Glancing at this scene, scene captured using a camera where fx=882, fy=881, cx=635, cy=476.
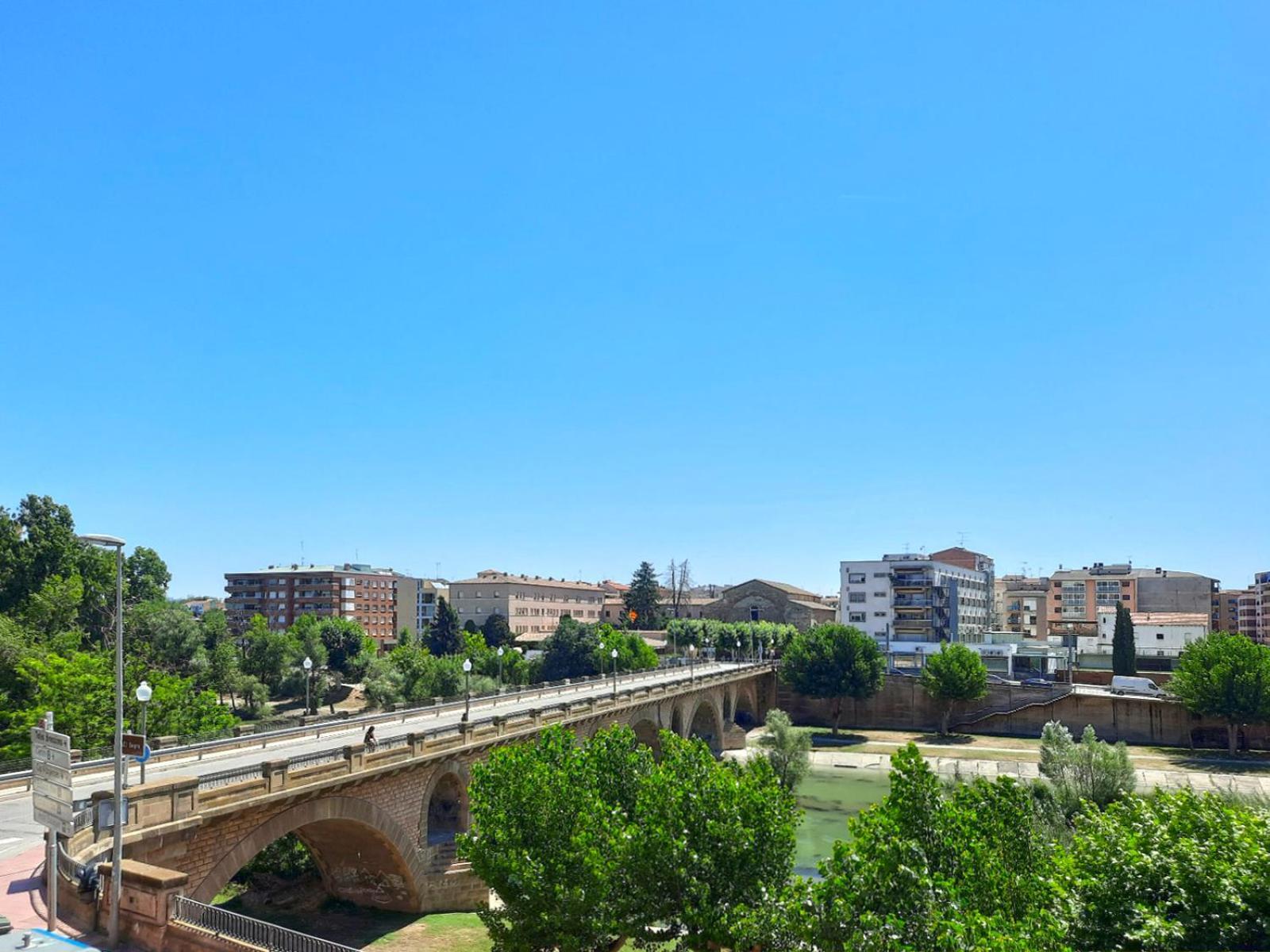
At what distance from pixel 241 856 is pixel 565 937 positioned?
907 cm

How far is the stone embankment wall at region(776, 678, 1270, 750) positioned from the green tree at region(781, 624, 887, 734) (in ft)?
11.2

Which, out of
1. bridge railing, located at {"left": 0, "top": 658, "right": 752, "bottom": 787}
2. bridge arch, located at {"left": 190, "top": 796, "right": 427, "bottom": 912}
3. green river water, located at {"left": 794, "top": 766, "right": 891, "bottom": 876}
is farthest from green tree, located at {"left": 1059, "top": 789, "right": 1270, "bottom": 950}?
bridge railing, located at {"left": 0, "top": 658, "right": 752, "bottom": 787}

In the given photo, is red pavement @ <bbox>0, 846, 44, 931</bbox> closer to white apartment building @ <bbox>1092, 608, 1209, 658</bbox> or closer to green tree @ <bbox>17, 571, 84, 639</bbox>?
green tree @ <bbox>17, 571, 84, 639</bbox>

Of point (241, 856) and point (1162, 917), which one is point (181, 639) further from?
point (1162, 917)

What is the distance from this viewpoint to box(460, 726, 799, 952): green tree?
20594mm

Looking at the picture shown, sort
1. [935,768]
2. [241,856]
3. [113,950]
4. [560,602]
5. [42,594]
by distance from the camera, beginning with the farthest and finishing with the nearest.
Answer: [560,602]
[935,768]
[42,594]
[241,856]
[113,950]

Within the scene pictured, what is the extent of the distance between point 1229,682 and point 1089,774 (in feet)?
107

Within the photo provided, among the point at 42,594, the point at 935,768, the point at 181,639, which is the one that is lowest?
the point at 935,768

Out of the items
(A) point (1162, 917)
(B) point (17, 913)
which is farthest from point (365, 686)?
(A) point (1162, 917)

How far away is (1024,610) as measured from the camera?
131m

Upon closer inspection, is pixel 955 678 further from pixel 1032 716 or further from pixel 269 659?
pixel 269 659

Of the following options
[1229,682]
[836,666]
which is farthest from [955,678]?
[1229,682]

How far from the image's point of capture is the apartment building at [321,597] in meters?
135

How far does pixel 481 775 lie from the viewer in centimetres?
2480
